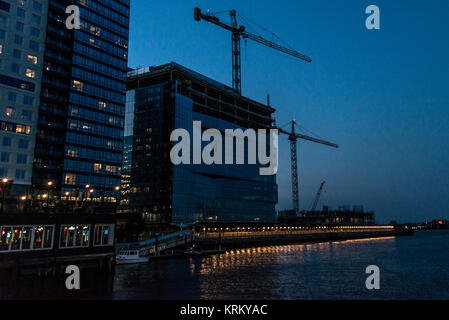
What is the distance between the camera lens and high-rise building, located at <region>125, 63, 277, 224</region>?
14788 centimetres

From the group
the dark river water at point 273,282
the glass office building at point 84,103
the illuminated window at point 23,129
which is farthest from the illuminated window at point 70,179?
the dark river water at point 273,282

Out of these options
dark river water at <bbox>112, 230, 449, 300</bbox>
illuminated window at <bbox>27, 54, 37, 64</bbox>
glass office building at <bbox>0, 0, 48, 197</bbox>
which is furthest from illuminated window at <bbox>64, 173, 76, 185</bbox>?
dark river water at <bbox>112, 230, 449, 300</bbox>

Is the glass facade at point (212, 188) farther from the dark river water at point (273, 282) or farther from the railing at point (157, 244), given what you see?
the dark river water at point (273, 282)

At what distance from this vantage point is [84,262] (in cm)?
6062

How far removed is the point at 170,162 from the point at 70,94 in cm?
4661

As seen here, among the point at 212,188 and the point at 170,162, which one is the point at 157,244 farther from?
the point at 212,188

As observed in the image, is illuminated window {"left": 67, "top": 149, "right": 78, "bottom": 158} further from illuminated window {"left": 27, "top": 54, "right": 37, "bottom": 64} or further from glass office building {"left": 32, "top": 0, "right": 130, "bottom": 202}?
illuminated window {"left": 27, "top": 54, "right": 37, "bottom": 64}

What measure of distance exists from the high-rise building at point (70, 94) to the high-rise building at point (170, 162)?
23.2 m

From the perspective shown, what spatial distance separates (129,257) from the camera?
83438mm

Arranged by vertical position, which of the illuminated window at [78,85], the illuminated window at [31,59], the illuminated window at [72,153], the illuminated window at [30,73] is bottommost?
the illuminated window at [72,153]

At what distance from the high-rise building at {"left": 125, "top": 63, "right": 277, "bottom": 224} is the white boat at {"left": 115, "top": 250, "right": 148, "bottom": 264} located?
5775cm

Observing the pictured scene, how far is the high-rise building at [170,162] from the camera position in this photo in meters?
148
